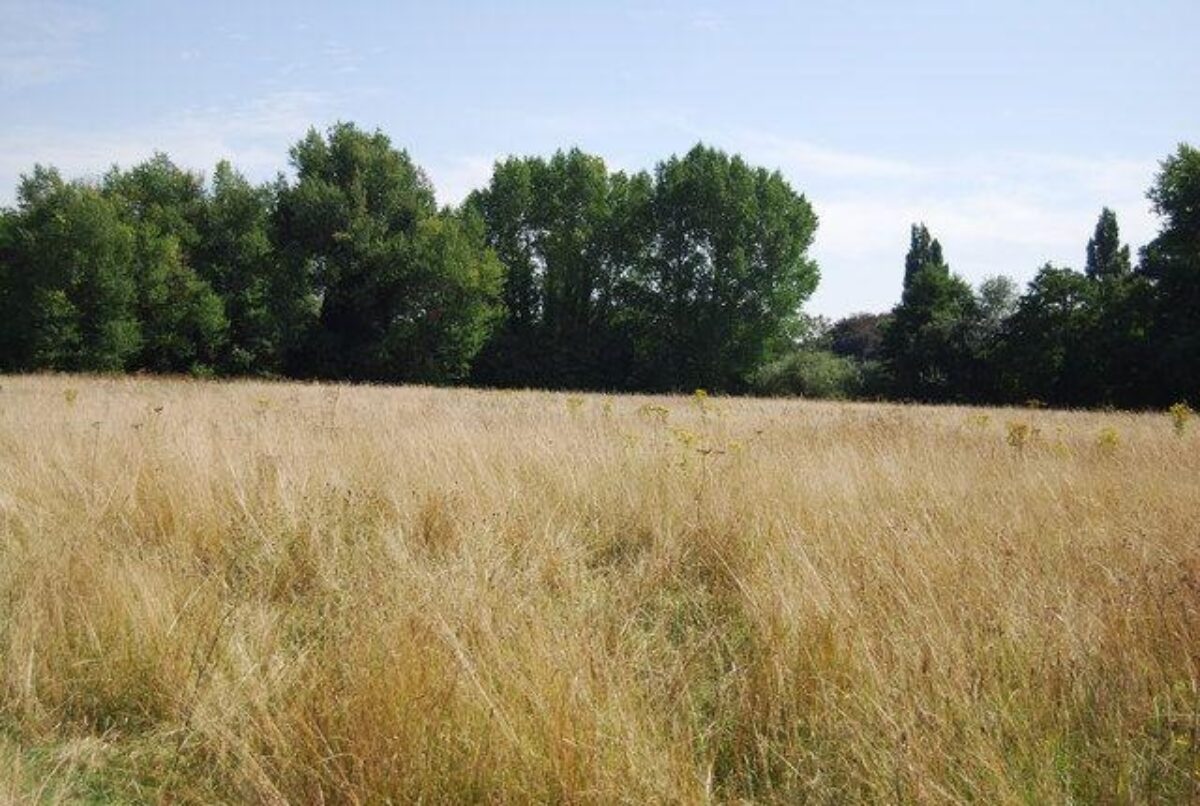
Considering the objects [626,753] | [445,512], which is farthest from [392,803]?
[445,512]

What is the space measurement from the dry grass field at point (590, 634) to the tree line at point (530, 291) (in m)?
25.0

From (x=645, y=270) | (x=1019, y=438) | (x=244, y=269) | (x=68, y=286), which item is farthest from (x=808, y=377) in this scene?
(x=68, y=286)

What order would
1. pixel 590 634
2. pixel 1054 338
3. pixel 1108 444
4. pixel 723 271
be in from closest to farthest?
pixel 590 634
pixel 1108 444
pixel 1054 338
pixel 723 271

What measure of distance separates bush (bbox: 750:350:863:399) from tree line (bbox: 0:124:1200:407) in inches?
4.6

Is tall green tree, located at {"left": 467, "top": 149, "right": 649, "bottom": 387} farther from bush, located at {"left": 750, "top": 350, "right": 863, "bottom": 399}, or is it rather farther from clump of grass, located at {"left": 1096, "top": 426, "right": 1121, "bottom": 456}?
clump of grass, located at {"left": 1096, "top": 426, "right": 1121, "bottom": 456}

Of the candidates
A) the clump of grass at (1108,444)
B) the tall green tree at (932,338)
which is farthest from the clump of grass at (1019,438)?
the tall green tree at (932,338)

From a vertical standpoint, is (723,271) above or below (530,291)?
above

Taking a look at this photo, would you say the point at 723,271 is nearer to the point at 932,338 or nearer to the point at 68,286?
the point at 932,338

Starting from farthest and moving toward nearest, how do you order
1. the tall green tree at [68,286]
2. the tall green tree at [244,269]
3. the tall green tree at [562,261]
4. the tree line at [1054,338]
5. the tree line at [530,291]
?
the tall green tree at [562,261] → the tall green tree at [244,269] → the tree line at [1054,338] → the tree line at [530,291] → the tall green tree at [68,286]

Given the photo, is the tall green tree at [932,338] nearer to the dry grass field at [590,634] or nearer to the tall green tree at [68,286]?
the dry grass field at [590,634]

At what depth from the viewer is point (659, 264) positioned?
36.7m

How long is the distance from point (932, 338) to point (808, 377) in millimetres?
6611

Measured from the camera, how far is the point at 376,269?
98.0 ft

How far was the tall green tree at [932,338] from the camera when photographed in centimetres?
3431
